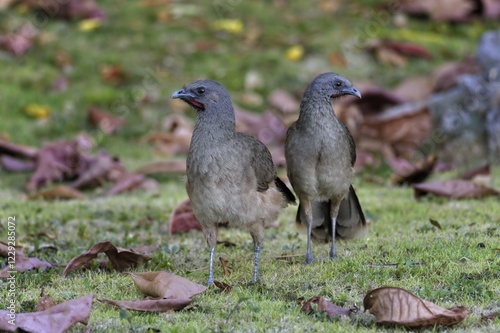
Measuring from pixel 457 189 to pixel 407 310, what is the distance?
423 centimetres

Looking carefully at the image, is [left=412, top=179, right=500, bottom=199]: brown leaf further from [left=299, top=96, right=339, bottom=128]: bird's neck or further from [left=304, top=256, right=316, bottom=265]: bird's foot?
[left=304, top=256, right=316, bottom=265]: bird's foot

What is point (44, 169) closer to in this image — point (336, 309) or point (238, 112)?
point (238, 112)

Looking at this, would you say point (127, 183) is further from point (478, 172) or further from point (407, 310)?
point (407, 310)

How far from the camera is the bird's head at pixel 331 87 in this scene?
6.84 meters

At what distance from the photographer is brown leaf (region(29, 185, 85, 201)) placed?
32.3 ft

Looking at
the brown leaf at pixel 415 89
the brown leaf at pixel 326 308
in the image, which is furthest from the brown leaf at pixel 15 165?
the brown leaf at pixel 326 308

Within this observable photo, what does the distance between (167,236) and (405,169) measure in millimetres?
4290

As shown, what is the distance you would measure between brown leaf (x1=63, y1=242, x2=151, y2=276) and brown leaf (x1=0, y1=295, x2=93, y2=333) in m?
1.35

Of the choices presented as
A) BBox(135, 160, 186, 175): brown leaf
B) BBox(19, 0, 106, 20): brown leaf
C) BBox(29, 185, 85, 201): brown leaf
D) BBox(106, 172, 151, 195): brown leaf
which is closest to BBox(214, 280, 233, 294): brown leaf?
BBox(29, 185, 85, 201): brown leaf

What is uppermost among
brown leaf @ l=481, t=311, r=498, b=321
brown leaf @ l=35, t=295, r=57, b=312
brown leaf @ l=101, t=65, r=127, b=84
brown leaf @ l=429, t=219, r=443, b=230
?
brown leaf @ l=101, t=65, r=127, b=84

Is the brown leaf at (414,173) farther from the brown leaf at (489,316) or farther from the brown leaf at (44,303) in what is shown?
the brown leaf at (44,303)

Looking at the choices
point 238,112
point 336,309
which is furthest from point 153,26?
point 336,309

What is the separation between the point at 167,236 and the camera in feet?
26.5

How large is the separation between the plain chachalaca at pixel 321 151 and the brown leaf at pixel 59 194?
3867mm
